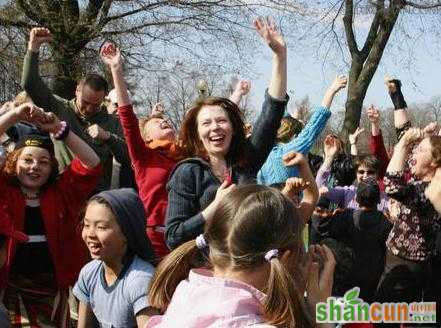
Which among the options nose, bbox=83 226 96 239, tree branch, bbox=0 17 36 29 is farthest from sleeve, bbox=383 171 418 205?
tree branch, bbox=0 17 36 29

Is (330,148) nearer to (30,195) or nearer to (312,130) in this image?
(312,130)

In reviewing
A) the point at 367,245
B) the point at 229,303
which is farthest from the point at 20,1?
the point at 229,303

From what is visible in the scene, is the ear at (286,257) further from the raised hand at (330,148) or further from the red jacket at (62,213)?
the raised hand at (330,148)

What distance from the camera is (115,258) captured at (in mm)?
3010

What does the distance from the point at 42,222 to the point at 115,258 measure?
0.76 meters

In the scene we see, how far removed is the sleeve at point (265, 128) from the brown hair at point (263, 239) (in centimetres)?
129

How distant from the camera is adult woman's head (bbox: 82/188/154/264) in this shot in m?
2.98

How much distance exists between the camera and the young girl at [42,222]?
3506mm

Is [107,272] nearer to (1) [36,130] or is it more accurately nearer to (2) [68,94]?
(1) [36,130]

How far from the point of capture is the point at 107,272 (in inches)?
121

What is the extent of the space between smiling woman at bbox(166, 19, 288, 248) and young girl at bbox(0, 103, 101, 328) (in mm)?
678

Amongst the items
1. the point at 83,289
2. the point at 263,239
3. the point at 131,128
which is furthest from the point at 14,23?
the point at 263,239

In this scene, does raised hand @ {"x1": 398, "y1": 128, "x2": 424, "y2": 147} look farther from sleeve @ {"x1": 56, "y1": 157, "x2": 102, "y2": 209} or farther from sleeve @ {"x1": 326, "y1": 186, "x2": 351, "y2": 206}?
sleeve @ {"x1": 56, "y1": 157, "x2": 102, "y2": 209}

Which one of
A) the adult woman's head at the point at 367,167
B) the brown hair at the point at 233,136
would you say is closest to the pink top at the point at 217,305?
the brown hair at the point at 233,136
